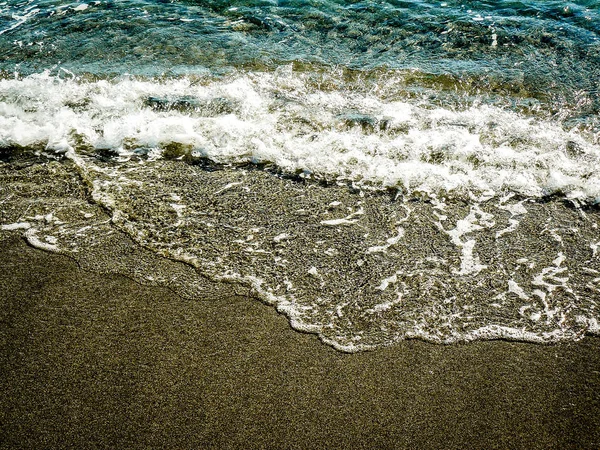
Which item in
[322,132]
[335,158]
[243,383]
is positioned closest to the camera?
[243,383]

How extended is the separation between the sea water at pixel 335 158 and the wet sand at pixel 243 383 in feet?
0.84

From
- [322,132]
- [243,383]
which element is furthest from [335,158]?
[243,383]

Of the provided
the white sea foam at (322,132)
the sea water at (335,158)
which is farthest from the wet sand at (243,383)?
the white sea foam at (322,132)

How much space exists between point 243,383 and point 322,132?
3.68m

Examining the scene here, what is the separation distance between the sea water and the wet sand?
0.84 feet

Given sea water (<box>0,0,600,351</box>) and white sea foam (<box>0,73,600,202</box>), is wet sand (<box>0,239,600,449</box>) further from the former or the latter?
white sea foam (<box>0,73,600,202</box>)

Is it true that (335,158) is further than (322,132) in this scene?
No

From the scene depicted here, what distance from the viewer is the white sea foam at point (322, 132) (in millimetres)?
5348

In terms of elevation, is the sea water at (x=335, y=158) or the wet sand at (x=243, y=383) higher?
the sea water at (x=335, y=158)

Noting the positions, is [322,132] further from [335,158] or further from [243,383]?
[243,383]

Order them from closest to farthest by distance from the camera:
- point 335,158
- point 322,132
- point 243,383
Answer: point 243,383 → point 335,158 → point 322,132

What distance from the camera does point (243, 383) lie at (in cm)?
324

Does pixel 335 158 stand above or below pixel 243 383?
above

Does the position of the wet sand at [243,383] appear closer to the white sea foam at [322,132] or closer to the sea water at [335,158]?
the sea water at [335,158]
